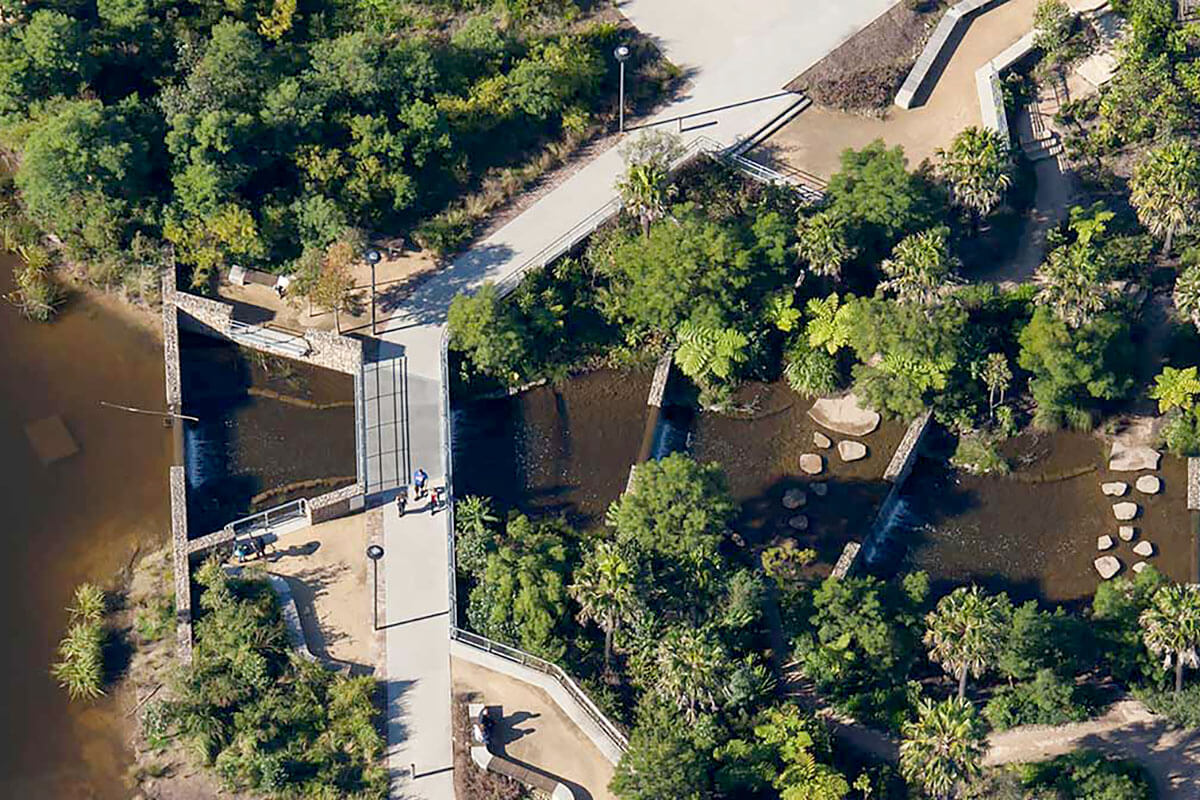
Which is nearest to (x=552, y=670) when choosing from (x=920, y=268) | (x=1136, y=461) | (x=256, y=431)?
(x=256, y=431)

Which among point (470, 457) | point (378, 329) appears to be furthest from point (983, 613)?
point (378, 329)

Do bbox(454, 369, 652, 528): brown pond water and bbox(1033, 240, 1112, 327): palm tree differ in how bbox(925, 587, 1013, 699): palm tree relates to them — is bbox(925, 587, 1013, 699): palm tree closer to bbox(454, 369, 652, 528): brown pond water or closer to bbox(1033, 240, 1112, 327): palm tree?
bbox(1033, 240, 1112, 327): palm tree

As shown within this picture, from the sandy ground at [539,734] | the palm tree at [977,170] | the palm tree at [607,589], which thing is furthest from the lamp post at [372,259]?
the palm tree at [977,170]

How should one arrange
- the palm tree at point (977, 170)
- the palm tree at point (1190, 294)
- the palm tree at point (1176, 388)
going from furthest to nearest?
1. the palm tree at point (977, 170)
2. the palm tree at point (1190, 294)
3. the palm tree at point (1176, 388)

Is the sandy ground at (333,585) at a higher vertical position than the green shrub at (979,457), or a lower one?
lower

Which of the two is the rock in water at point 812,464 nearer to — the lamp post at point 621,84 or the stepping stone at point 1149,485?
the stepping stone at point 1149,485

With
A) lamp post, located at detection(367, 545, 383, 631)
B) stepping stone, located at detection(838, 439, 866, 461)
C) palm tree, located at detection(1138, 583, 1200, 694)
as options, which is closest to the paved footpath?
lamp post, located at detection(367, 545, 383, 631)

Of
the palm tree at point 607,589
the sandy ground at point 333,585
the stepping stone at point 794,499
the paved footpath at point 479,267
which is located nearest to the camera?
the palm tree at point 607,589

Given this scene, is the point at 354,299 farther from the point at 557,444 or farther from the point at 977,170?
the point at 977,170
